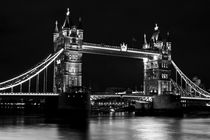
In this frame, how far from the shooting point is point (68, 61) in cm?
5853

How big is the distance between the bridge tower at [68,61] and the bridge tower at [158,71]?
15960 mm

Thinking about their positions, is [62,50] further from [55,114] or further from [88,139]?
[88,139]

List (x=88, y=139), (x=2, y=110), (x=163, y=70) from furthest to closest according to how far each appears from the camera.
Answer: (x=2, y=110) → (x=163, y=70) → (x=88, y=139)

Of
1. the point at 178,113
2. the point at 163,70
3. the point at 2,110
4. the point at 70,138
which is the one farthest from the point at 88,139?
the point at 2,110

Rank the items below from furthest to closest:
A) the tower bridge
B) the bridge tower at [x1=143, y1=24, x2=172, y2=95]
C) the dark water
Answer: the bridge tower at [x1=143, y1=24, x2=172, y2=95], the tower bridge, the dark water

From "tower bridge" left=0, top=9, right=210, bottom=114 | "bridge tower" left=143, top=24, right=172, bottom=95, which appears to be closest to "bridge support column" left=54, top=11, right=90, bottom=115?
"tower bridge" left=0, top=9, right=210, bottom=114

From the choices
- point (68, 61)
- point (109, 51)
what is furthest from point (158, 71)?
point (68, 61)

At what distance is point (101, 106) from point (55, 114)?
46.2 m

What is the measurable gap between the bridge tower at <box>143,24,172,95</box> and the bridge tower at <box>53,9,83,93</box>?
15960 mm

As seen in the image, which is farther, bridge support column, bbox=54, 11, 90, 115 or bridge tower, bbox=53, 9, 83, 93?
bridge tower, bbox=53, 9, 83, 93

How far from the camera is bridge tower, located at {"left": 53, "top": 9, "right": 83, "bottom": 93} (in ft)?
191

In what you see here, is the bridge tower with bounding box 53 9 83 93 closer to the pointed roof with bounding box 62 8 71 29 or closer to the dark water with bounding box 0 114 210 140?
the pointed roof with bounding box 62 8 71 29

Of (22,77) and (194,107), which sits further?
(194,107)

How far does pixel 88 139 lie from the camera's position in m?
24.3
